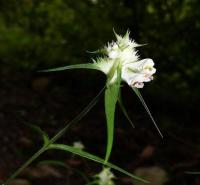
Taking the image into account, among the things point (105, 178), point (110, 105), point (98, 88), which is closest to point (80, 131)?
point (98, 88)

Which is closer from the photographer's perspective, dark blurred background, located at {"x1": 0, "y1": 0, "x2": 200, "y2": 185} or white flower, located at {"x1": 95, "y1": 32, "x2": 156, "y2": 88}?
white flower, located at {"x1": 95, "y1": 32, "x2": 156, "y2": 88}

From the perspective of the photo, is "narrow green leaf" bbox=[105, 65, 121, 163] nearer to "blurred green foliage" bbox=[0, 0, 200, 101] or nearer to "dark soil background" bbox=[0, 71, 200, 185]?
"dark soil background" bbox=[0, 71, 200, 185]

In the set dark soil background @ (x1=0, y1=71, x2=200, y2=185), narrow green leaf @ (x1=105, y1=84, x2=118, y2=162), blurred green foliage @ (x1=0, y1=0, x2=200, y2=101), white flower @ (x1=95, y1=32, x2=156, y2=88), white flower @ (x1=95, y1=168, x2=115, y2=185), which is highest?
blurred green foliage @ (x1=0, y1=0, x2=200, y2=101)

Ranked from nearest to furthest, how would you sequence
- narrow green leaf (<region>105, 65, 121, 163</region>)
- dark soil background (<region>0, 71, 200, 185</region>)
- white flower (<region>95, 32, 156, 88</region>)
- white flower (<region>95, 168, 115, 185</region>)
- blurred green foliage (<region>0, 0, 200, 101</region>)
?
narrow green leaf (<region>105, 65, 121, 163</region>) → white flower (<region>95, 32, 156, 88</region>) → white flower (<region>95, 168, 115, 185</region>) → dark soil background (<region>0, 71, 200, 185</region>) → blurred green foliage (<region>0, 0, 200, 101</region>)

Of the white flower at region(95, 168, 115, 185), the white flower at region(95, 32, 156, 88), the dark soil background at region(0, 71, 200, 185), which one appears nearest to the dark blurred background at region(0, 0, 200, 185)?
the dark soil background at region(0, 71, 200, 185)

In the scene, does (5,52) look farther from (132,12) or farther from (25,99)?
(132,12)

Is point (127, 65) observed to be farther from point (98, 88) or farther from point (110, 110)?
point (98, 88)
